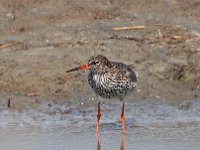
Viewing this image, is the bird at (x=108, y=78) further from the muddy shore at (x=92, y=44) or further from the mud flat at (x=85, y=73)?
the muddy shore at (x=92, y=44)

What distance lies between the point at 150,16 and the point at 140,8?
29cm

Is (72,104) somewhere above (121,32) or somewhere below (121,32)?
below

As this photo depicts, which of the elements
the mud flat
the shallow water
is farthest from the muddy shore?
the shallow water

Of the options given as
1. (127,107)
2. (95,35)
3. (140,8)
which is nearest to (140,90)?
(127,107)

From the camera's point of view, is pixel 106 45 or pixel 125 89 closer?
pixel 125 89

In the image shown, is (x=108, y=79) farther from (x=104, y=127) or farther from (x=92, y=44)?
(x=92, y=44)

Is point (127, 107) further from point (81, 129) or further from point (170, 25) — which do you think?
point (170, 25)

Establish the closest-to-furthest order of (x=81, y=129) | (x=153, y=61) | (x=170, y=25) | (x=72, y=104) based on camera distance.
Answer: (x=81, y=129)
(x=72, y=104)
(x=153, y=61)
(x=170, y=25)

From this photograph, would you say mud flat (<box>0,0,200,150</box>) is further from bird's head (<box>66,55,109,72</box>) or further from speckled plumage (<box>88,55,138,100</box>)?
bird's head (<box>66,55,109,72</box>)

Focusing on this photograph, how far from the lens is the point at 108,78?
10.7 metres

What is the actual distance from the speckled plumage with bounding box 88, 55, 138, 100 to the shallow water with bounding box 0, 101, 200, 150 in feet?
1.24

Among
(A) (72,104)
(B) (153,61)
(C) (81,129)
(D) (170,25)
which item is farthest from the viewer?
(D) (170,25)

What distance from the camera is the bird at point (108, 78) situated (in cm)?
1060

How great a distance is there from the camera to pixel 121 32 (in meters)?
13.0
